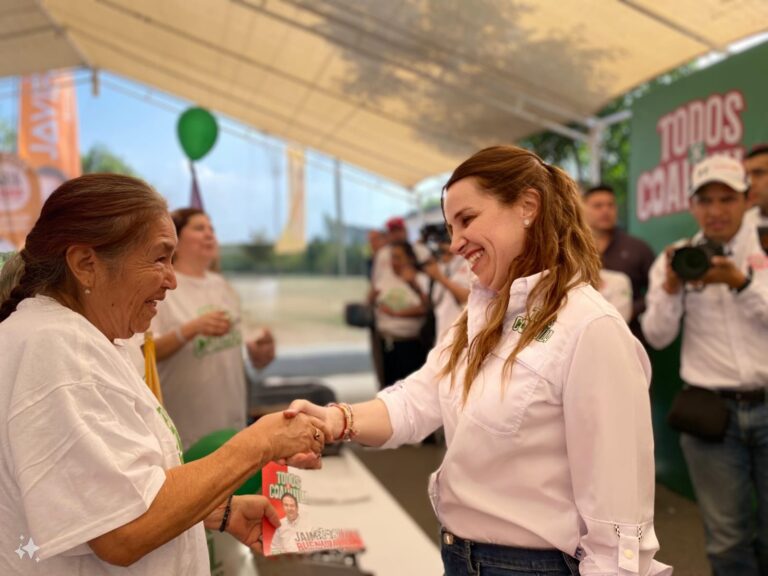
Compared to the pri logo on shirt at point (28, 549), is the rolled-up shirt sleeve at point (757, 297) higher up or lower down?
higher up

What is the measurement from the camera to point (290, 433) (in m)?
1.37

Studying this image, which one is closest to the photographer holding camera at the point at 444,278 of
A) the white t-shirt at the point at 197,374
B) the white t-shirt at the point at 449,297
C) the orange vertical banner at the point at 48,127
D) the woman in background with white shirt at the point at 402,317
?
the white t-shirt at the point at 449,297

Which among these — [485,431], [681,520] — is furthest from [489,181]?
[681,520]

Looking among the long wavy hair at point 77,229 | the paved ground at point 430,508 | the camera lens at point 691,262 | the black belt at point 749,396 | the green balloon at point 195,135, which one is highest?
the green balloon at point 195,135

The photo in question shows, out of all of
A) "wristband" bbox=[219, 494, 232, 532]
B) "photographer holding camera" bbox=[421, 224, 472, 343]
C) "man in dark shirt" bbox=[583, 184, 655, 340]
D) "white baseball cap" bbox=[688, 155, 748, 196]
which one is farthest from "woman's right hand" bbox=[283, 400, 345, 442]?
"man in dark shirt" bbox=[583, 184, 655, 340]

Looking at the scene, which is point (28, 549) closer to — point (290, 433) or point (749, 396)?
point (290, 433)

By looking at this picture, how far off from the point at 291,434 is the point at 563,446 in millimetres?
536

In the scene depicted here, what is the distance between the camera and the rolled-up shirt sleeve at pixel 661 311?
2715 millimetres

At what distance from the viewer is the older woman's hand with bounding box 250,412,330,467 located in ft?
4.28

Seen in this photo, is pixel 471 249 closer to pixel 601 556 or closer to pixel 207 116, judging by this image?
pixel 601 556

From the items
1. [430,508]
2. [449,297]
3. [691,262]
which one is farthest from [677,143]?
[430,508]

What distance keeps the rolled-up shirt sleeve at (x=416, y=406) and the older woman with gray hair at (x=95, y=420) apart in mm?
372

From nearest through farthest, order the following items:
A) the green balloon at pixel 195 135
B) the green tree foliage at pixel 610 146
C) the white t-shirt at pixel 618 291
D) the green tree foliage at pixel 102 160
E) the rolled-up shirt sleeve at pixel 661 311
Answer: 1. the rolled-up shirt sleeve at pixel 661 311
2. the white t-shirt at pixel 618 291
3. the green balloon at pixel 195 135
4. the green tree foliage at pixel 610 146
5. the green tree foliage at pixel 102 160

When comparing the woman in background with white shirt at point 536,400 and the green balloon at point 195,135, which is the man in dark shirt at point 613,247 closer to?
the green balloon at point 195,135
